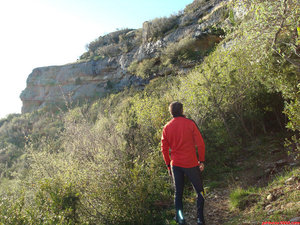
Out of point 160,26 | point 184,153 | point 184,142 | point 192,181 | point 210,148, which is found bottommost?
point 210,148

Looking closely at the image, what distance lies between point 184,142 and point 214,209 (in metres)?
2.19

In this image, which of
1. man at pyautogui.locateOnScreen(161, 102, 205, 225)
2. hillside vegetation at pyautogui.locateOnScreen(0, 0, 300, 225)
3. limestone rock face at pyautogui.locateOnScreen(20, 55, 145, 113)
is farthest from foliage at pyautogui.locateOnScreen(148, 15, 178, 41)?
man at pyautogui.locateOnScreen(161, 102, 205, 225)

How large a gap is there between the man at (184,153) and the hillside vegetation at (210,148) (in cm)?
92

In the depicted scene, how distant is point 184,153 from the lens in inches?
125

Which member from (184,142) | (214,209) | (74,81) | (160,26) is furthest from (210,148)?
(74,81)

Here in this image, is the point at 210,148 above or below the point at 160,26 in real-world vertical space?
below

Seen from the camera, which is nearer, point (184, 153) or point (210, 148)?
point (184, 153)

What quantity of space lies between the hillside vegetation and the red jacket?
3.46 ft

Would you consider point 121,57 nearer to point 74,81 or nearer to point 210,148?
point 74,81

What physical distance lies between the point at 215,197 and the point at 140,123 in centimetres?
377

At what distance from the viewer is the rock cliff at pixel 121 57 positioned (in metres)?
20.0

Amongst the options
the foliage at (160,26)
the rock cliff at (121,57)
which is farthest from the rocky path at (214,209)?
the foliage at (160,26)

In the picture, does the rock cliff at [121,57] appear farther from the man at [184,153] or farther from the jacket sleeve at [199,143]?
the jacket sleeve at [199,143]

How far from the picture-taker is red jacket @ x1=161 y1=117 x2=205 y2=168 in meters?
3.17
